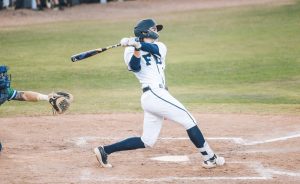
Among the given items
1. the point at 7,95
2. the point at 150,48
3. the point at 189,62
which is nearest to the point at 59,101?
the point at 7,95

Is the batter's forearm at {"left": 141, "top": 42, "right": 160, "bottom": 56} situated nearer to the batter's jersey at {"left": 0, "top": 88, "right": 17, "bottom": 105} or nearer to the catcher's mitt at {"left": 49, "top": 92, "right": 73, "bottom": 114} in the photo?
the catcher's mitt at {"left": 49, "top": 92, "right": 73, "bottom": 114}

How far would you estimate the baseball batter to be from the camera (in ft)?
31.4

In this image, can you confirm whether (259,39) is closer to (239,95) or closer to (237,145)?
(239,95)

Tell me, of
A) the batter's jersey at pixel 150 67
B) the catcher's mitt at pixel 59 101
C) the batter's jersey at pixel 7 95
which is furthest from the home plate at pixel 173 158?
the batter's jersey at pixel 7 95

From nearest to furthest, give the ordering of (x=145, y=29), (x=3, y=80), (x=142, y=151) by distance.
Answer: (x=145, y=29)
(x=3, y=80)
(x=142, y=151)

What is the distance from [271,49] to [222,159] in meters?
13.3

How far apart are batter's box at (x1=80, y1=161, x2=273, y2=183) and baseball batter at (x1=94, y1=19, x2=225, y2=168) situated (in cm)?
20

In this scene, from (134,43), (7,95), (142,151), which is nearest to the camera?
(134,43)

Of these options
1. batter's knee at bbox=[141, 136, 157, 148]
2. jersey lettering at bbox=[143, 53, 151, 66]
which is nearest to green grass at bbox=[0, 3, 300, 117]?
batter's knee at bbox=[141, 136, 157, 148]

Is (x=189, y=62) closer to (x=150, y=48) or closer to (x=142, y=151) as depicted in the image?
(x=142, y=151)

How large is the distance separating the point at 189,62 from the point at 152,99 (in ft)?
38.0

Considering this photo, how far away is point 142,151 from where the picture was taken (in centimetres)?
1107

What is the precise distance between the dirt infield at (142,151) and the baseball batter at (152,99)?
31cm

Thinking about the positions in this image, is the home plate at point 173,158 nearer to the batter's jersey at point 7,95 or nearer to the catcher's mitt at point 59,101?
the catcher's mitt at point 59,101
